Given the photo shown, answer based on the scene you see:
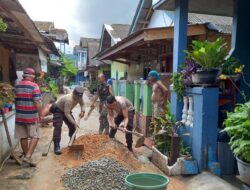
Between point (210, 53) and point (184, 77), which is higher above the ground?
point (210, 53)

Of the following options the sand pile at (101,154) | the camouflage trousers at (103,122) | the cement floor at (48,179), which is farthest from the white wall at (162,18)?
the cement floor at (48,179)

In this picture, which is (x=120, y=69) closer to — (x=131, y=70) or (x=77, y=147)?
(x=131, y=70)

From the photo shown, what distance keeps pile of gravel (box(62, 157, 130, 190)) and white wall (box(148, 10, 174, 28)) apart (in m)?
7.37

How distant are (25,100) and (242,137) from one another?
446 centimetres

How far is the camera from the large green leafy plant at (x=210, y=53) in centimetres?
514

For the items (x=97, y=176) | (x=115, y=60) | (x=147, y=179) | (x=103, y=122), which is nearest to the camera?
(x=147, y=179)

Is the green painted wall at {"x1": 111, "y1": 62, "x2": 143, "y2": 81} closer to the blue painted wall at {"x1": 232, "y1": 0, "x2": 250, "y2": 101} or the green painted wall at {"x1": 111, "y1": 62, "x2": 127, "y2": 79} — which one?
the green painted wall at {"x1": 111, "y1": 62, "x2": 127, "y2": 79}

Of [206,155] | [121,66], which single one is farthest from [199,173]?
[121,66]

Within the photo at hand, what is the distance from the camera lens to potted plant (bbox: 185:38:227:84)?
203 inches

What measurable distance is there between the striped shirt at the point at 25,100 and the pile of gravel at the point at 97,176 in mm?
1475

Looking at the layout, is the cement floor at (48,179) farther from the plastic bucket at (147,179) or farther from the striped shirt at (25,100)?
the plastic bucket at (147,179)

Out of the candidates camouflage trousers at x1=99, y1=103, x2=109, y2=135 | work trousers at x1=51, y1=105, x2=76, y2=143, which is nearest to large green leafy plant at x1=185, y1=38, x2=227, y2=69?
work trousers at x1=51, y1=105, x2=76, y2=143

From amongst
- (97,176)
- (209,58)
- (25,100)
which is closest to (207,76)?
(209,58)

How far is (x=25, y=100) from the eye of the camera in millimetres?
6520
